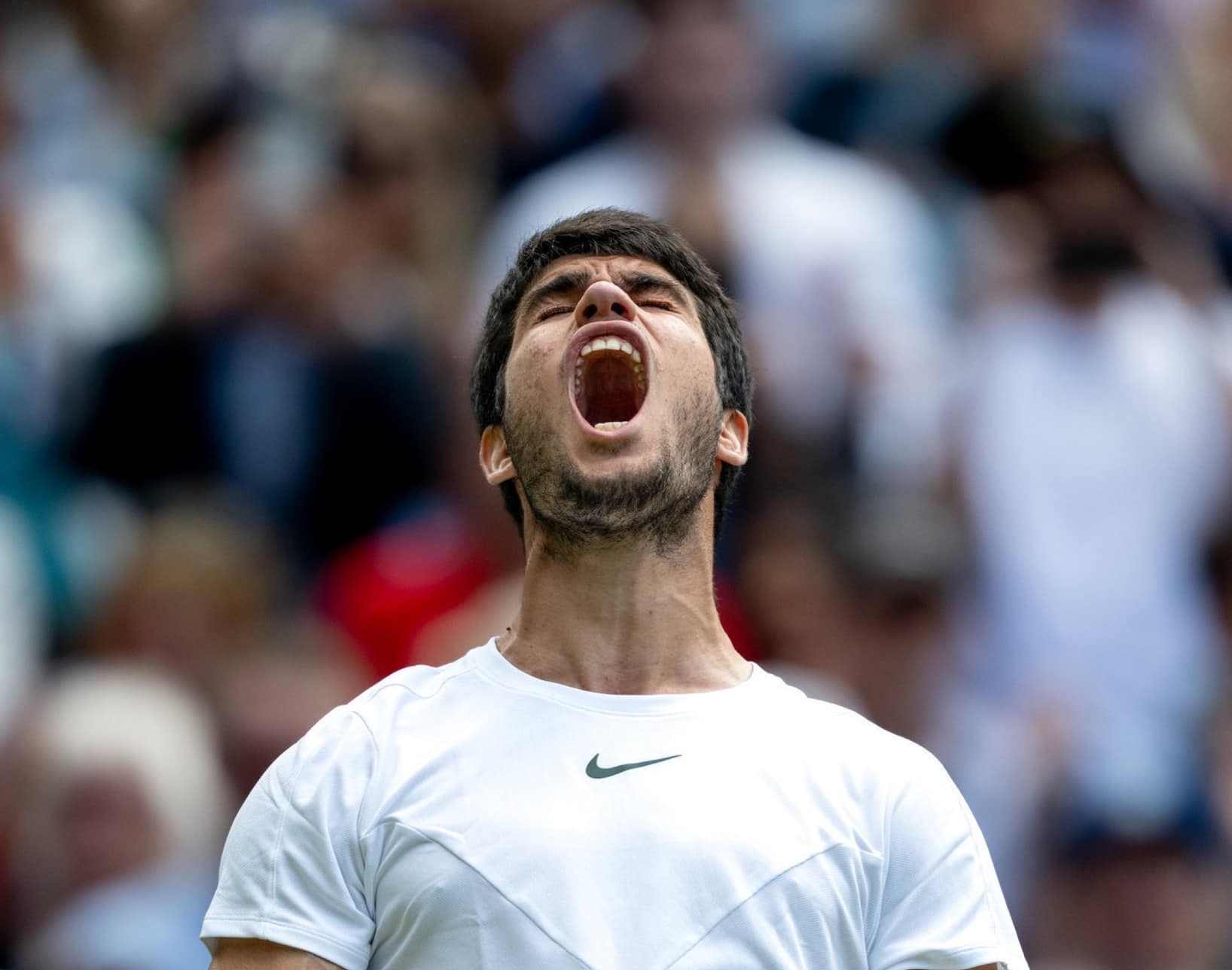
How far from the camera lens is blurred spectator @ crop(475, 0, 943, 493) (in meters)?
7.55

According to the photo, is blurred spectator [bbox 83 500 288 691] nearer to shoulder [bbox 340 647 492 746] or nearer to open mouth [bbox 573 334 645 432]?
open mouth [bbox 573 334 645 432]

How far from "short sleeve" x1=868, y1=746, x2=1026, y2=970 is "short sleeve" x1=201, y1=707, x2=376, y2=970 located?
2.60 feet

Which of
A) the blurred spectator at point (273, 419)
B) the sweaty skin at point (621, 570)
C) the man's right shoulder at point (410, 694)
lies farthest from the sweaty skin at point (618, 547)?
the blurred spectator at point (273, 419)

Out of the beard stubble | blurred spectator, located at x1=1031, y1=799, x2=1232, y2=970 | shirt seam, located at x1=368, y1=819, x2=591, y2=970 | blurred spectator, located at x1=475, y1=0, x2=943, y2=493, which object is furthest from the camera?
blurred spectator, located at x1=475, y1=0, x2=943, y2=493

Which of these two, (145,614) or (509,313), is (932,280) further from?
(509,313)

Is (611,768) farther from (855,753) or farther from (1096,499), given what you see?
(1096,499)

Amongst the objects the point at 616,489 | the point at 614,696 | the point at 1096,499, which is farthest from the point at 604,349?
the point at 1096,499

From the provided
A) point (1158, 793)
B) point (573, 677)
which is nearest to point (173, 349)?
point (1158, 793)

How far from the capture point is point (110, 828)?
6.21 meters

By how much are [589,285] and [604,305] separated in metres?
0.12

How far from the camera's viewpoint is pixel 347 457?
781 centimetres

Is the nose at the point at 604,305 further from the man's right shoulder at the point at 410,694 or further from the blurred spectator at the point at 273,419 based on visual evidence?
the blurred spectator at the point at 273,419

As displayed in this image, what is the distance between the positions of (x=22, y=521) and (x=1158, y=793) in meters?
3.76

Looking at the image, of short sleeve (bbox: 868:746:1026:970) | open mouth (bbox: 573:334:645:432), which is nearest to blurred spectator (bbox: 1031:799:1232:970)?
open mouth (bbox: 573:334:645:432)
